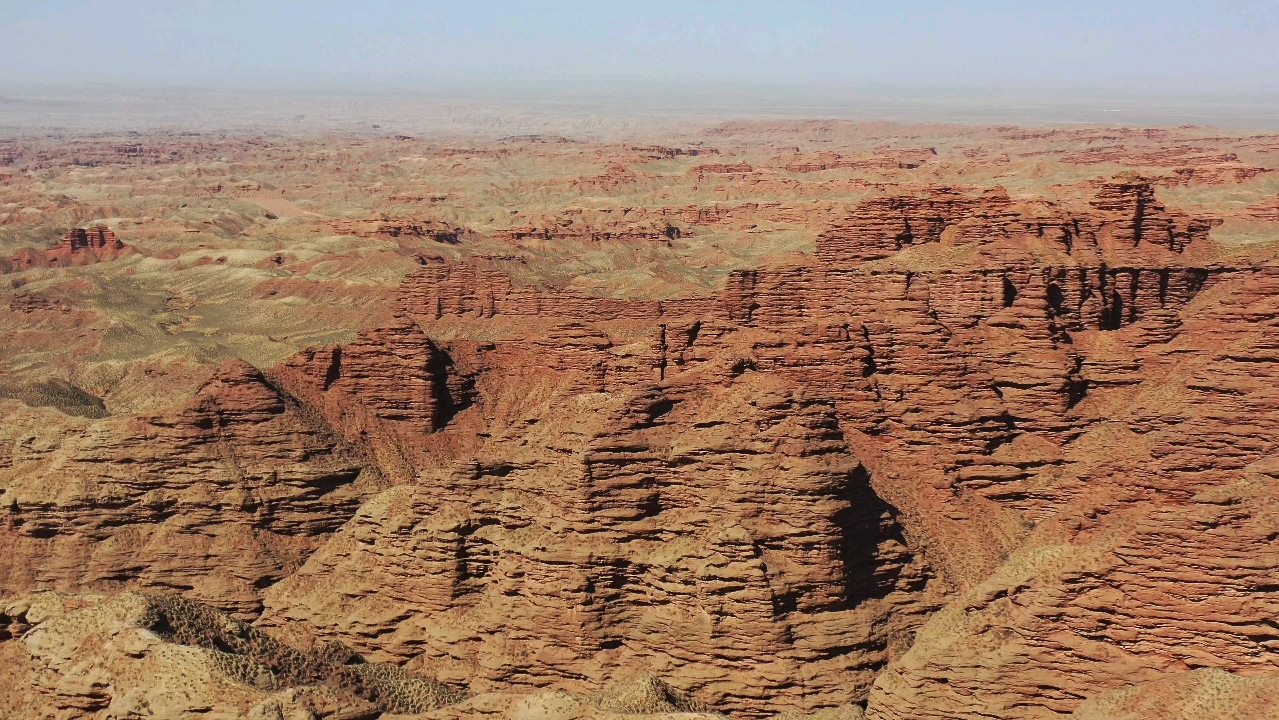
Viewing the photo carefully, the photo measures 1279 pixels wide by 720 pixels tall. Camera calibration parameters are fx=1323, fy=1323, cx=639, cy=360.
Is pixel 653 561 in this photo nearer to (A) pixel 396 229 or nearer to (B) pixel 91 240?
(A) pixel 396 229

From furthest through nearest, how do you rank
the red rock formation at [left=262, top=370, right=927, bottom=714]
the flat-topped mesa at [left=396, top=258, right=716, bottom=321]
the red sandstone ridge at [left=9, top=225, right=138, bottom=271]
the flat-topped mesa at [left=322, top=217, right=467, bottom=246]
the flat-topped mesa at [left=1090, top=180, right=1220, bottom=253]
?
the red sandstone ridge at [left=9, top=225, right=138, bottom=271] → the flat-topped mesa at [left=322, top=217, right=467, bottom=246] → the flat-topped mesa at [left=396, top=258, right=716, bottom=321] → the flat-topped mesa at [left=1090, top=180, right=1220, bottom=253] → the red rock formation at [left=262, top=370, right=927, bottom=714]

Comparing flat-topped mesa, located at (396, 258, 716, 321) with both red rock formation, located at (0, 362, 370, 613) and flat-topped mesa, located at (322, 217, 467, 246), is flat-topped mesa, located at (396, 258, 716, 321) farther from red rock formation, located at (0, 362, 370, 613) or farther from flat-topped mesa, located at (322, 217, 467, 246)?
flat-topped mesa, located at (322, 217, 467, 246)

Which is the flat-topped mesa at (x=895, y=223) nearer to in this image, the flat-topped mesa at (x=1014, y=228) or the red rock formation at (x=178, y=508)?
the flat-topped mesa at (x=1014, y=228)

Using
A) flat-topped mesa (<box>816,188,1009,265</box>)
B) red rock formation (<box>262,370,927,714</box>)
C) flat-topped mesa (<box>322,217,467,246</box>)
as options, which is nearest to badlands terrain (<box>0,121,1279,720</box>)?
red rock formation (<box>262,370,927,714</box>)

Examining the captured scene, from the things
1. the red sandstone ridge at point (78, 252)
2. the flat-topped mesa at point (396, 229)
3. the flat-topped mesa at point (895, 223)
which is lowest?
the red sandstone ridge at point (78, 252)

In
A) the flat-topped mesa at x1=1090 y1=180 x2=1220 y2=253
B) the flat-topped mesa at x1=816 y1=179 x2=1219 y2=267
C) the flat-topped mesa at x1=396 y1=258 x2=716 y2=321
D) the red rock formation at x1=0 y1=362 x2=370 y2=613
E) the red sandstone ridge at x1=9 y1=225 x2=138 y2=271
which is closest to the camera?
the red rock formation at x1=0 y1=362 x2=370 y2=613

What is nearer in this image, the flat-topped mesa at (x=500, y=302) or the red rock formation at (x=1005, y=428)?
the red rock formation at (x=1005, y=428)

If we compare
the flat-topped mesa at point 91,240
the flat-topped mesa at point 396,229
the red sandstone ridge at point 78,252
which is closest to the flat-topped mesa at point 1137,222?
the flat-topped mesa at point 396,229

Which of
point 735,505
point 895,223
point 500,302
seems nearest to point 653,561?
point 735,505
